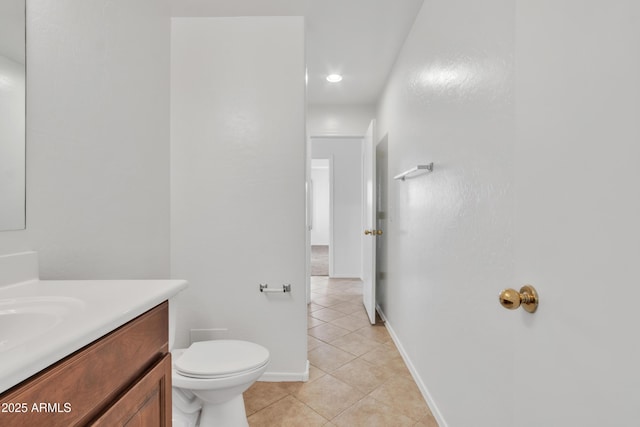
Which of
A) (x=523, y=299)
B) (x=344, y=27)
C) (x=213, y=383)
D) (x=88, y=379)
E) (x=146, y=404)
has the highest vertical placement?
(x=344, y=27)

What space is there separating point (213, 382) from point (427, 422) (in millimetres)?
1114

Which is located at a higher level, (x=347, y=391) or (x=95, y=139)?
(x=95, y=139)

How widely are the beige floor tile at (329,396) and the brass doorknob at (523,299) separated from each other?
135cm

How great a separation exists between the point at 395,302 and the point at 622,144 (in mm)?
2375

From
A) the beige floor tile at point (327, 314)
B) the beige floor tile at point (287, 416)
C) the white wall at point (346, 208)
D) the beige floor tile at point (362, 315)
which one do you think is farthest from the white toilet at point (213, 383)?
the white wall at point (346, 208)

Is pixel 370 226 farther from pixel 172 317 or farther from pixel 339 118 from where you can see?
pixel 172 317

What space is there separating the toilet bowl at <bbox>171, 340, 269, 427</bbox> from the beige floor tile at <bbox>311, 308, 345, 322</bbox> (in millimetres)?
1714

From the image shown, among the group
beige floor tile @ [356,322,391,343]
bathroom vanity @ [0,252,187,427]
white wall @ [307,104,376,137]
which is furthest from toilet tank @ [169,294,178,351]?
white wall @ [307,104,376,137]

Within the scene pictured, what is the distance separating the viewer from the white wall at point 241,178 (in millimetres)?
2014

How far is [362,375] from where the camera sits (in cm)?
211

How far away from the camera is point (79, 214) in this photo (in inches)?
49.2

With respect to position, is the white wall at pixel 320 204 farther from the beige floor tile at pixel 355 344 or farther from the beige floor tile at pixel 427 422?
the beige floor tile at pixel 427 422

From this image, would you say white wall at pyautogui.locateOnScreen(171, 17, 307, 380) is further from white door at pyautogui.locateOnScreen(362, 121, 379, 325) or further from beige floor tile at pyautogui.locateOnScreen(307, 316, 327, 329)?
white door at pyautogui.locateOnScreen(362, 121, 379, 325)

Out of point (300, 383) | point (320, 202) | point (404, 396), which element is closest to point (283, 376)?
point (300, 383)
